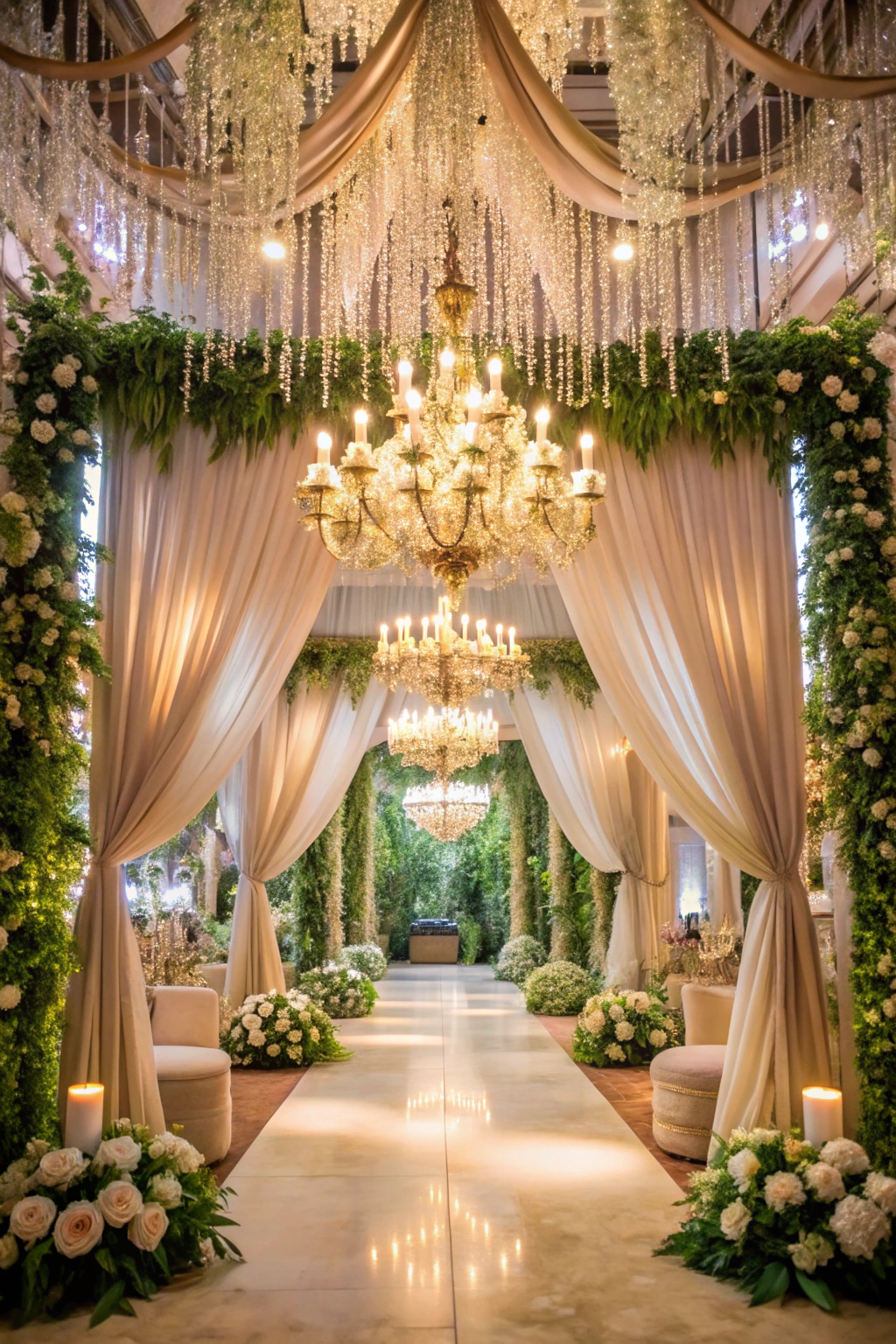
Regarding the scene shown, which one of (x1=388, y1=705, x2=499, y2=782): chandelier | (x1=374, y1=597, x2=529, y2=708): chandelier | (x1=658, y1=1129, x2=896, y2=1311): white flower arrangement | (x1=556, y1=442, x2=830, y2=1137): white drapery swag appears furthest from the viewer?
(x1=388, y1=705, x2=499, y2=782): chandelier

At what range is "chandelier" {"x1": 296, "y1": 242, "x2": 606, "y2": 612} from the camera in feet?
14.8

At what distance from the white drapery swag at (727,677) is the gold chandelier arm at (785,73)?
2425 mm

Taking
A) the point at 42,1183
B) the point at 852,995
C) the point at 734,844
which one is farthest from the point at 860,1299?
the point at 42,1183

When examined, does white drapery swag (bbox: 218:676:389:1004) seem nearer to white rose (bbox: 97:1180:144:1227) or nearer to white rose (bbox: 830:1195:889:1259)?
white rose (bbox: 97:1180:144:1227)

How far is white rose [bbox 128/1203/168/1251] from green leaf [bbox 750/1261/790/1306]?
2.11 m

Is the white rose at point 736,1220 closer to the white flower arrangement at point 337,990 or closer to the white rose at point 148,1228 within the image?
the white rose at point 148,1228

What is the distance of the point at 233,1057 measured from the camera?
29.0 ft

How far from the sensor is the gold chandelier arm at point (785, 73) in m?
3.01

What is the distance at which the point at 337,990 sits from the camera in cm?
1157

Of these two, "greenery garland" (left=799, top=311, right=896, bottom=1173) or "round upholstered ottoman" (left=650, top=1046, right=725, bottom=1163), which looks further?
"round upholstered ottoman" (left=650, top=1046, right=725, bottom=1163)

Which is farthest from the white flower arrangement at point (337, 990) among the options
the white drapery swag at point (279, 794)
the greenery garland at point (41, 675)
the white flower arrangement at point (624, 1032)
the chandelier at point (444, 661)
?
the greenery garland at point (41, 675)

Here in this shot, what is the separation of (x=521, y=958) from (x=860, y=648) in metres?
10.8

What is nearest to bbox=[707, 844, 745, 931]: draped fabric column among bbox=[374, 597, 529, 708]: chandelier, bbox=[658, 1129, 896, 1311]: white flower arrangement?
bbox=[374, 597, 529, 708]: chandelier

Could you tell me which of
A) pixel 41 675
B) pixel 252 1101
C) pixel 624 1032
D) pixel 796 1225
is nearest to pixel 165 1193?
pixel 41 675
